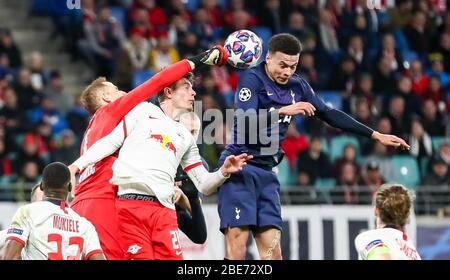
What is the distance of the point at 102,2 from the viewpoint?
60.8ft

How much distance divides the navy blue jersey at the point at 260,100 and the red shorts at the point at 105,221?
1183 millimetres

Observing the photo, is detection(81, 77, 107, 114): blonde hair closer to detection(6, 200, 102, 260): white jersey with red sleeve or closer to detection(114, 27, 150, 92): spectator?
detection(6, 200, 102, 260): white jersey with red sleeve

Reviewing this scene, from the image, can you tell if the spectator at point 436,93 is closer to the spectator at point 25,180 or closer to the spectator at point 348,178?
the spectator at point 348,178

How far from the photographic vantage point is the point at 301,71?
1769 centimetres

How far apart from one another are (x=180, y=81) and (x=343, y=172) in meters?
7.15

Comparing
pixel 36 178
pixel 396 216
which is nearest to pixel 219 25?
pixel 36 178

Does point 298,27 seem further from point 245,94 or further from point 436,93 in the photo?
point 245,94

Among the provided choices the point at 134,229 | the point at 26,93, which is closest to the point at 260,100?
the point at 134,229

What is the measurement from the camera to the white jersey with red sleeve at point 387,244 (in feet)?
23.5

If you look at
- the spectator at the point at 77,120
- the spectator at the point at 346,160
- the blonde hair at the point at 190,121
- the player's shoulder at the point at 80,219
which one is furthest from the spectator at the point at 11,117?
the player's shoulder at the point at 80,219

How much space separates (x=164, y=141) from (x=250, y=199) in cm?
92

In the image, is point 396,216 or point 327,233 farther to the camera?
point 327,233

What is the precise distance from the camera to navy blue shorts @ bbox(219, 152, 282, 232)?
29.7 feet
